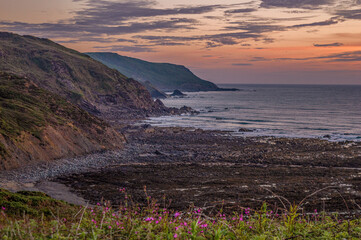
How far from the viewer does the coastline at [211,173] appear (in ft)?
96.9

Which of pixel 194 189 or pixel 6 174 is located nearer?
pixel 194 189

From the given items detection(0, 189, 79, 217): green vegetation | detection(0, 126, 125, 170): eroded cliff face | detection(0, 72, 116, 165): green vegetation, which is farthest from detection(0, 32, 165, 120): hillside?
detection(0, 189, 79, 217): green vegetation

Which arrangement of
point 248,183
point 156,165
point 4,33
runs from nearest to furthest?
point 248,183 → point 156,165 → point 4,33

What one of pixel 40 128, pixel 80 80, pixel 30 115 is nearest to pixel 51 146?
pixel 40 128

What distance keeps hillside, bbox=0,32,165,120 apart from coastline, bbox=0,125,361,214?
144 feet

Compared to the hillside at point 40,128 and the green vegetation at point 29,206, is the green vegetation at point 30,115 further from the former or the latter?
the green vegetation at point 29,206

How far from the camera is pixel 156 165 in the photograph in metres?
42.1

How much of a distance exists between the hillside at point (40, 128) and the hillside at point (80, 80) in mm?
32685

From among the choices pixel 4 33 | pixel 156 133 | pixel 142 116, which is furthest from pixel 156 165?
pixel 4 33

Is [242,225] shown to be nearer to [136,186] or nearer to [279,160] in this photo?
[136,186]

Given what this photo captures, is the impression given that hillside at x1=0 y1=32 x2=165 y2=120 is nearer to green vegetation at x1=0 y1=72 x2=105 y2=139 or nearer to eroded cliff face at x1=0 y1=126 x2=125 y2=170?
green vegetation at x1=0 y1=72 x2=105 y2=139

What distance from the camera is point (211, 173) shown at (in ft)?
125

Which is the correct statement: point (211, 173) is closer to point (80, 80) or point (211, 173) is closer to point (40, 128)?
point (40, 128)

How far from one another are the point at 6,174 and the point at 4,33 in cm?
12147
